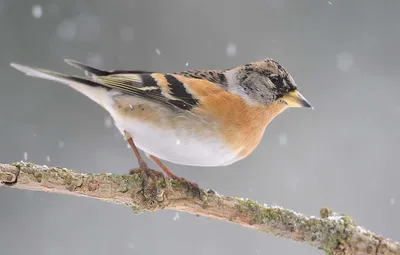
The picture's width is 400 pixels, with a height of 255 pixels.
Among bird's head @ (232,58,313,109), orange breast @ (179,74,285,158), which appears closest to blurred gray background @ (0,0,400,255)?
bird's head @ (232,58,313,109)

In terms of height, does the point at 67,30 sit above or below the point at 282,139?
above

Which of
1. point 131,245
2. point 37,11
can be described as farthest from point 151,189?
point 37,11

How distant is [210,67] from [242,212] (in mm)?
3278

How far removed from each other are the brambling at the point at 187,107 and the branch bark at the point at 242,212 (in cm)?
12

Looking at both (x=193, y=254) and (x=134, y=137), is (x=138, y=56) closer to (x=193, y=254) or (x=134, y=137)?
(x=193, y=254)

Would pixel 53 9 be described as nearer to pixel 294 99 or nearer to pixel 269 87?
pixel 269 87

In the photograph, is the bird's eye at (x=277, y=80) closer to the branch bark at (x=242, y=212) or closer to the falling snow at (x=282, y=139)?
the branch bark at (x=242, y=212)

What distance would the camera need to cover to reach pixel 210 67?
19.2ft

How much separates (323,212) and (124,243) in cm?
299

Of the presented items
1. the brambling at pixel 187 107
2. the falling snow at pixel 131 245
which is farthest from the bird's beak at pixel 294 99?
the falling snow at pixel 131 245

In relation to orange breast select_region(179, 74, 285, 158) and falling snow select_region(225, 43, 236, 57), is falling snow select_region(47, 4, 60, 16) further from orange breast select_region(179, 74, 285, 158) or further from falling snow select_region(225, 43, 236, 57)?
orange breast select_region(179, 74, 285, 158)

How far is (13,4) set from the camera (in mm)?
5680

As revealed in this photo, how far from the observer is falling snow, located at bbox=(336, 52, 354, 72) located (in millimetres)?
6145

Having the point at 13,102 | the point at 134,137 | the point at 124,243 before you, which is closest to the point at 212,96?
the point at 134,137
